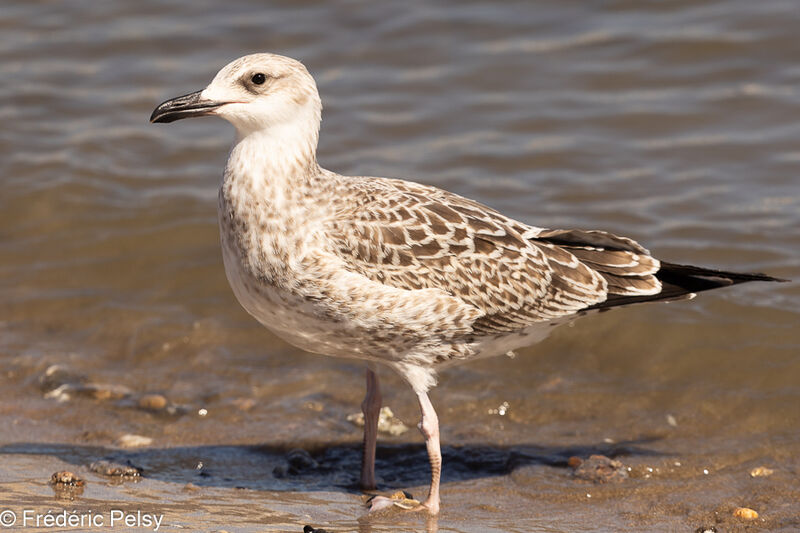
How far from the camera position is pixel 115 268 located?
1023 centimetres

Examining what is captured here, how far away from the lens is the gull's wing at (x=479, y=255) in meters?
6.71

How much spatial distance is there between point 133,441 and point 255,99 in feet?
7.93

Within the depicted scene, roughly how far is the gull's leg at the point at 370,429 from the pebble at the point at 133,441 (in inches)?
56.4

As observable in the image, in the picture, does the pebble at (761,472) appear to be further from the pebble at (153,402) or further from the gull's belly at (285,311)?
the pebble at (153,402)

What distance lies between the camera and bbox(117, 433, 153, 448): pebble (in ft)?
24.8

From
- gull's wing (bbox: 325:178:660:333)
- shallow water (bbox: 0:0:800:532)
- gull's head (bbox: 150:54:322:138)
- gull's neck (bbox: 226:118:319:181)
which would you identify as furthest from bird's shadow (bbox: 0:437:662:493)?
gull's head (bbox: 150:54:322:138)

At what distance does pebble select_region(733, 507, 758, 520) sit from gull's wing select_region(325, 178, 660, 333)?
1.40m

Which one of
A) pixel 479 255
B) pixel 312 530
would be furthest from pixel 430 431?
pixel 312 530

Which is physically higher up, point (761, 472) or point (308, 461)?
point (761, 472)

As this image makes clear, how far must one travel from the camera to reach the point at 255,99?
21.8 ft

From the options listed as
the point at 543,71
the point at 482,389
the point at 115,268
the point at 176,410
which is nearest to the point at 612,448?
the point at 482,389

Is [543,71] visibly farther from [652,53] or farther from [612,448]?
[612,448]

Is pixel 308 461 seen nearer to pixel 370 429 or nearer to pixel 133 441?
pixel 370 429

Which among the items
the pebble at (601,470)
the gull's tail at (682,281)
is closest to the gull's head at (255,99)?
the gull's tail at (682,281)
